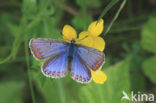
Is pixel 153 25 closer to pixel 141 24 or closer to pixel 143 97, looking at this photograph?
pixel 141 24

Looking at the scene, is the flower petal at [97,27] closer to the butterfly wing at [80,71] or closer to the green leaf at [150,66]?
the butterfly wing at [80,71]

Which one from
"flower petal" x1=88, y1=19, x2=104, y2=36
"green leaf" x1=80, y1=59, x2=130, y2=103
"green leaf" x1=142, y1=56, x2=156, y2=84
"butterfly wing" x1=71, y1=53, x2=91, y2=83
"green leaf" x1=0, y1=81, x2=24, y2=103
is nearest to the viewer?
"butterfly wing" x1=71, y1=53, x2=91, y2=83

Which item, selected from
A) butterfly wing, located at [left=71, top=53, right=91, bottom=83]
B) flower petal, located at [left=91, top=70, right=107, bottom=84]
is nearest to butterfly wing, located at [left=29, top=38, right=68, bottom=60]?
butterfly wing, located at [left=71, top=53, right=91, bottom=83]

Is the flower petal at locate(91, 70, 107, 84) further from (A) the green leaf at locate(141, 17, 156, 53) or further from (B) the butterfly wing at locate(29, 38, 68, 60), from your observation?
(A) the green leaf at locate(141, 17, 156, 53)

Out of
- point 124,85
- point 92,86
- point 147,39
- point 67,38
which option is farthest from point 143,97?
point 67,38

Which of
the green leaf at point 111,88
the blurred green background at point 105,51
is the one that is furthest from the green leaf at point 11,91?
the green leaf at point 111,88

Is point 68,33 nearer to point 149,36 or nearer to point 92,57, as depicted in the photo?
point 92,57
